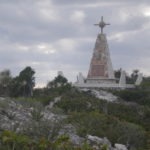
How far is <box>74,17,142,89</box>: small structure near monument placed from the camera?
72.4 metres

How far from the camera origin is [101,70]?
2896 inches

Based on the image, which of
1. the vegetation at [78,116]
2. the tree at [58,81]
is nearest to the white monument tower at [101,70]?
the vegetation at [78,116]

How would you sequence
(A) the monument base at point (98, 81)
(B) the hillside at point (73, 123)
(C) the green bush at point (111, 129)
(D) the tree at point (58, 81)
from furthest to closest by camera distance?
(D) the tree at point (58, 81), (A) the monument base at point (98, 81), (C) the green bush at point (111, 129), (B) the hillside at point (73, 123)

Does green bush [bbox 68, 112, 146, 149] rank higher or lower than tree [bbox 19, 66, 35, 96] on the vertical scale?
lower

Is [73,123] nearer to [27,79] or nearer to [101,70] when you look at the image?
[101,70]

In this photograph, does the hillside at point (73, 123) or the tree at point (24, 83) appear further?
the tree at point (24, 83)

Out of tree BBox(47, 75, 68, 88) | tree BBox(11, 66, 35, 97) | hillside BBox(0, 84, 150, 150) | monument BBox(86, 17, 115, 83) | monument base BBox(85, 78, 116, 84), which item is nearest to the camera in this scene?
hillside BBox(0, 84, 150, 150)

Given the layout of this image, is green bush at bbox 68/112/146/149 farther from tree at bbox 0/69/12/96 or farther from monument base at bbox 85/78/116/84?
monument base at bbox 85/78/116/84

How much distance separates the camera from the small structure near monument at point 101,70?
2849 inches

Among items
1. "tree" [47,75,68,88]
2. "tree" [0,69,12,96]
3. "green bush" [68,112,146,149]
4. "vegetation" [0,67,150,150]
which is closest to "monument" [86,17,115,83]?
"vegetation" [0,67,150,150]

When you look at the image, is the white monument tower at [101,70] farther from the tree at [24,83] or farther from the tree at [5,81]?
the tree at [5,81]

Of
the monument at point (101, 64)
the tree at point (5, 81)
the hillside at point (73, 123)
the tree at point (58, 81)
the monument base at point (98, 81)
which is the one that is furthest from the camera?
the tree at point (58, 81)

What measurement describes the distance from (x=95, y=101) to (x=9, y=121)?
98.1ft

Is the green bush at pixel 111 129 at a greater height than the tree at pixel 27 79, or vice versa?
the tree at pixel 27 79
